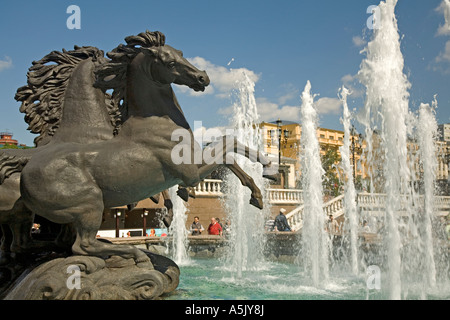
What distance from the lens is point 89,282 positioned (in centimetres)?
357

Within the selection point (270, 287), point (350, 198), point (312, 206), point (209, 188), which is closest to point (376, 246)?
point (312, 206)

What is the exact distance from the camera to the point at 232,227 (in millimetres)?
10828

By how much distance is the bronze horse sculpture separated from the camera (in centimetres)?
367

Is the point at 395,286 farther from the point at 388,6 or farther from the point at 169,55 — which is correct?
the point at 388,6

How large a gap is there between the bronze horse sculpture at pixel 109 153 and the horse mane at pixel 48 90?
17 cm

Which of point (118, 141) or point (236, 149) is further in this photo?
point (236, 149)

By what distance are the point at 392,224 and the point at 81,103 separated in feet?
15.2

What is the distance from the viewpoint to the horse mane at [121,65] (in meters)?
3.96

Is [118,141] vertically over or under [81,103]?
under

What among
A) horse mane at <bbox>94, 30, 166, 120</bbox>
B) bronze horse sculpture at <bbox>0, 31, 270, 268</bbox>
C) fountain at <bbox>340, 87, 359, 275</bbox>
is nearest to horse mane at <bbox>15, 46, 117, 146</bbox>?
bronze horse sculpture at <bbox>0, 31, 270, 268</bbox>

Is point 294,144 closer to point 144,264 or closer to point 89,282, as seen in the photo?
point 144,264

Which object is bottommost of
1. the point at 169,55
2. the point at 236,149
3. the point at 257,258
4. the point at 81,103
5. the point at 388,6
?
the point at 257,258

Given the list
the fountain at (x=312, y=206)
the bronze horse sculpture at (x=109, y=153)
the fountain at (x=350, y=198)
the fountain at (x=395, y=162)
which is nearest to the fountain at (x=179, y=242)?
the fountain at (x=312, y=206)
